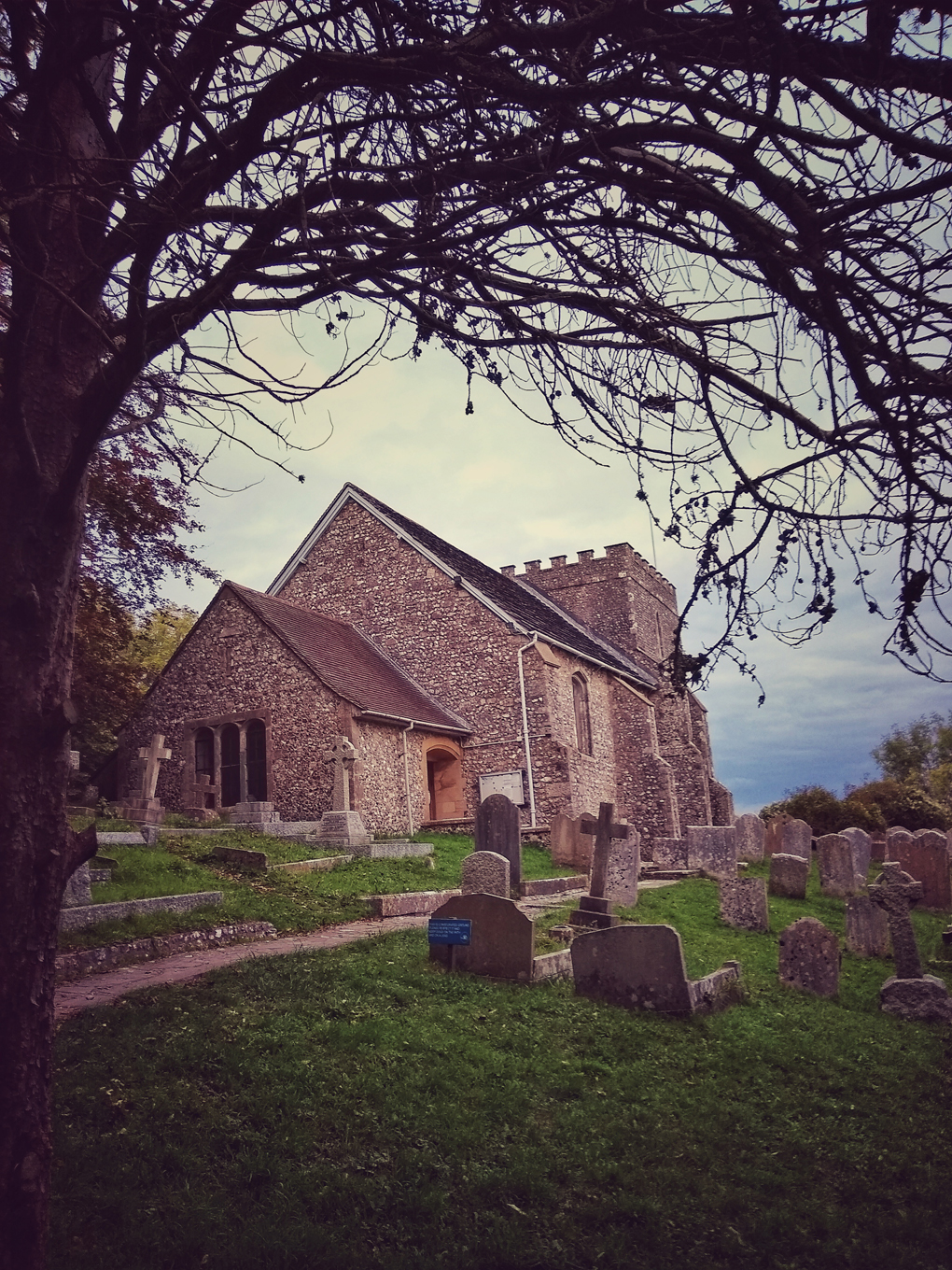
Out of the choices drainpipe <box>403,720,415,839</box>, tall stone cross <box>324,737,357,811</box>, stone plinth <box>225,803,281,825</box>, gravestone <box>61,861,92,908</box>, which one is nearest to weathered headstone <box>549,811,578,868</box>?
drainpipe <box>403,720,415,839</box>

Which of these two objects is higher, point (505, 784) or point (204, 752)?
point (204, 752)

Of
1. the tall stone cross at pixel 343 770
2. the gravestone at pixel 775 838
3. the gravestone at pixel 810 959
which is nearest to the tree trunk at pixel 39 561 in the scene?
the gravestone at pixel 810 959

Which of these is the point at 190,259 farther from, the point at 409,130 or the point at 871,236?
the point at 871,236

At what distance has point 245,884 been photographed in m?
11.9

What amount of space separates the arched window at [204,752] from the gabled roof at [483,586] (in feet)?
21.1

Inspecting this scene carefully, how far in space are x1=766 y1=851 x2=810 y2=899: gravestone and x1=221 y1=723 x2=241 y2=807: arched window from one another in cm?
1234

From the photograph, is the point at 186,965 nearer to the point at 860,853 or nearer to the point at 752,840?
the point at 860,853

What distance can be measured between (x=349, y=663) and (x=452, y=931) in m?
15.0

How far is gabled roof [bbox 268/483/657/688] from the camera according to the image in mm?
24891

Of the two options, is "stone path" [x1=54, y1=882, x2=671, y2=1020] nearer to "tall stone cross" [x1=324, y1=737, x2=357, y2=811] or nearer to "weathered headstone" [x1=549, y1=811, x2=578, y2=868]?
"weathered headstone" [x1=549, y1=811, x2=578, y2=868]

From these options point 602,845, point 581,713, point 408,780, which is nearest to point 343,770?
point 408,780

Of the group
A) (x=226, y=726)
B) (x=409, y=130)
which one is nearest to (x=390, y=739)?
(x=226, y=726)

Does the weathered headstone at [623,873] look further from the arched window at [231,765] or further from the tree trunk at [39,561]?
the arched window at [231,765]

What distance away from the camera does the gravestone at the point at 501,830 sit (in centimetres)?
1313
